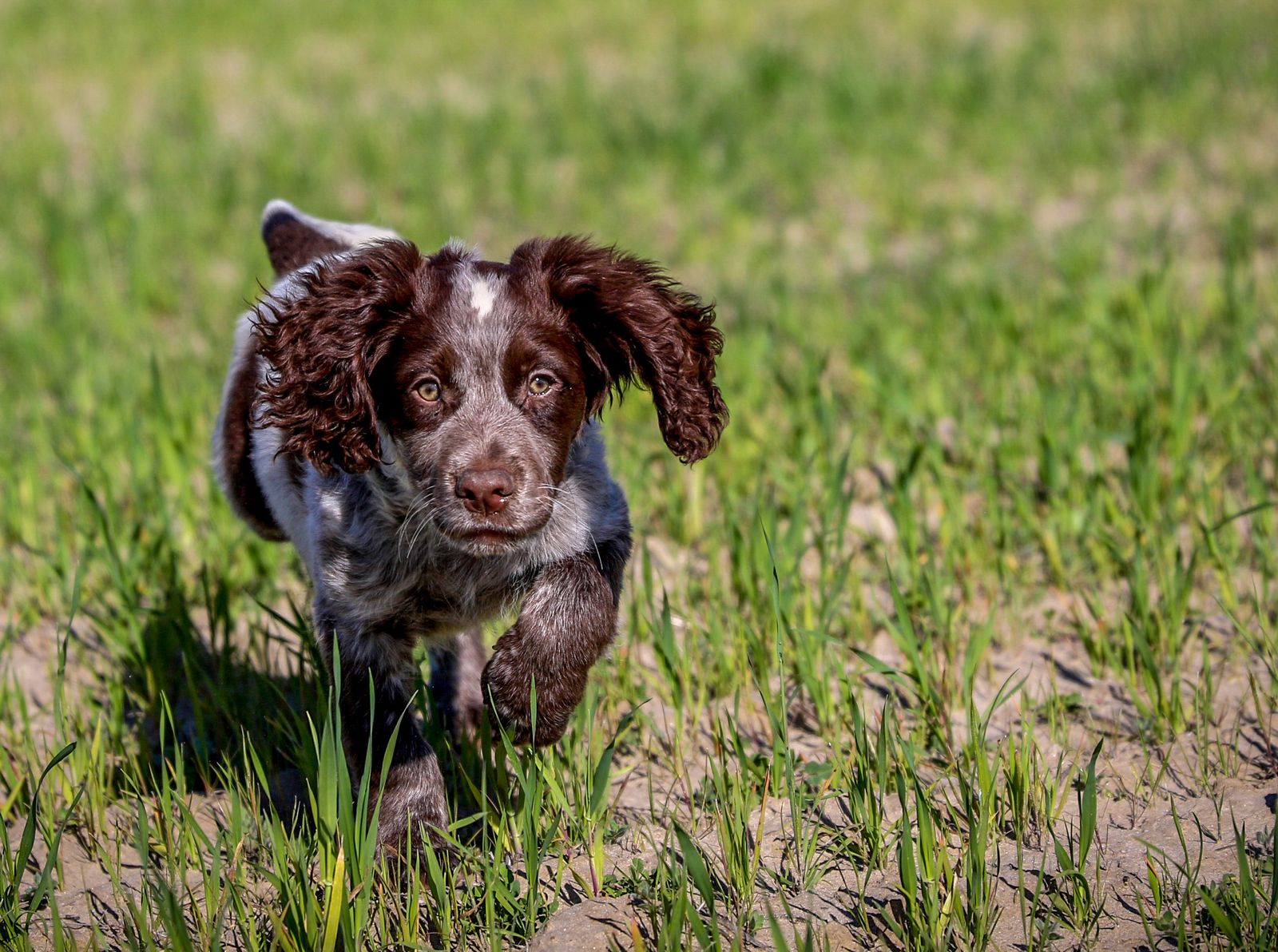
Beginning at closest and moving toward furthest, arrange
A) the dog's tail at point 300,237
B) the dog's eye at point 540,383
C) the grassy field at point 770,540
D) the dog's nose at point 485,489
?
the dog's nose at point 485,489 < the grassy field at point 770,540 < the dog's eye at point 540,383 < the dog's tail at point 300,237

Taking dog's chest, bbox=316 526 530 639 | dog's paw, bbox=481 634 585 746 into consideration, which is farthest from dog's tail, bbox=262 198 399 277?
dog's paw, bbox=481 634 585 746

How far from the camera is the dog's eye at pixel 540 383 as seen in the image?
121 inches

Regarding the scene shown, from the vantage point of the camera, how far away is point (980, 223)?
863 cm

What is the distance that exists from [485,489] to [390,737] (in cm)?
70

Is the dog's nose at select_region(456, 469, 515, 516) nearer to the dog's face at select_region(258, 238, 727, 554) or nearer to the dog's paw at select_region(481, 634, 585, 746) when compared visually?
the dog's face at select_region(258, 238, 727, 554)

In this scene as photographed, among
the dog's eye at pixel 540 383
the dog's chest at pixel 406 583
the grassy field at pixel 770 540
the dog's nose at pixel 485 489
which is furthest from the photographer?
the dog's chest at pixel 406 583

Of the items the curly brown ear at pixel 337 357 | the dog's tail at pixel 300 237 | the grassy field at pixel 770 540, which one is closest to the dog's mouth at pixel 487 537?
the curly brown ear at pixel 337 357

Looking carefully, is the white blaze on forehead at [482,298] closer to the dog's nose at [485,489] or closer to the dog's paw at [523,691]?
the dog's nose at [485,489]

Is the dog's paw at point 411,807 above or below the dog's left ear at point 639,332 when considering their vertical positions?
below

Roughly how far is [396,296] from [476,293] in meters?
0.18

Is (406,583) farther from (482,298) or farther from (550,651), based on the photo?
(482,298)

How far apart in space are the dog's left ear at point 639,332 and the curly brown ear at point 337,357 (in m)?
0.31

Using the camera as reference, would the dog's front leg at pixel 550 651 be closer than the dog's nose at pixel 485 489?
No

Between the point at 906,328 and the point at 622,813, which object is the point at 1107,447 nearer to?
the point at 906,328
